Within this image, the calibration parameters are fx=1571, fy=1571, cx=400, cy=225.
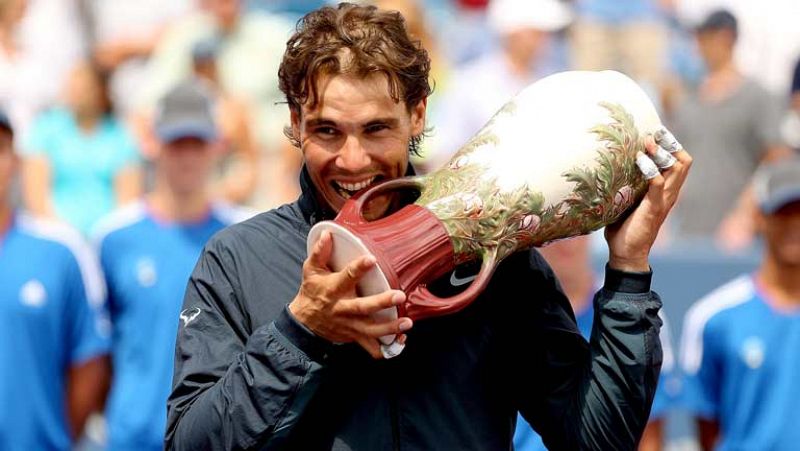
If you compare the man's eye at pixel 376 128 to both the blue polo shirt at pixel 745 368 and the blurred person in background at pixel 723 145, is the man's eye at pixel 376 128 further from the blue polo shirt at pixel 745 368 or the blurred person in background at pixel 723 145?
the blurred person in background at pixel 723 145

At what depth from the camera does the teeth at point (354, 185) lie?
9.84 ft

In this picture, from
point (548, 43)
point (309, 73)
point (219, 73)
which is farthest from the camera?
point (548, 43)

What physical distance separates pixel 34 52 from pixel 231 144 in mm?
1666

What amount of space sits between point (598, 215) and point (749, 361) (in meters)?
3.22

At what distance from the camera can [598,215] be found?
3.02 meters

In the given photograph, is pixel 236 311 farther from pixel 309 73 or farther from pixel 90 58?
pixel 90 58

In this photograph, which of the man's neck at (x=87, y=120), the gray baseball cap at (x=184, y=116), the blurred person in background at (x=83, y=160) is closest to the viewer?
the gray baseball cap at (x=184, y=116)

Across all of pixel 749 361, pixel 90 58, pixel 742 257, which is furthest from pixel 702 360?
pixel 90 58

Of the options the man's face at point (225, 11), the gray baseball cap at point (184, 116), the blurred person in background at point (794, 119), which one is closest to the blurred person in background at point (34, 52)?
the man's face at point (225, 11)

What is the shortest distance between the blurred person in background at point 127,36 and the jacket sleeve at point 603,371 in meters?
6.03

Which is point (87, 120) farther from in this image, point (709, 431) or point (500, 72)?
point (709, 431)

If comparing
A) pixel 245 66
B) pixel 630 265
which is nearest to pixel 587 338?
pixel 630 265

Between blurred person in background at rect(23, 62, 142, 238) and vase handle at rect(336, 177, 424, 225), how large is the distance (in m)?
5.24

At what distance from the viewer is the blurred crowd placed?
20.1ft
